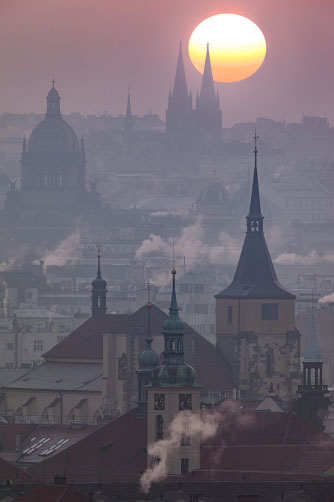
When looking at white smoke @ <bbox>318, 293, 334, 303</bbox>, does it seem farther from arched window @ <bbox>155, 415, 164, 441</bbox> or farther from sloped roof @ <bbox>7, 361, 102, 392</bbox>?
arched window @ <bbox>155, 415, 164, 441</bbox>

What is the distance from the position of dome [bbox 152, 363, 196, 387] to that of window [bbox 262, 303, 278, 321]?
26.9m

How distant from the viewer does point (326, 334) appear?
436 feet

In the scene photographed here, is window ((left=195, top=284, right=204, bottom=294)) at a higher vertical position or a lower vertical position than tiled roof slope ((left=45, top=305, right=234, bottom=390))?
higher

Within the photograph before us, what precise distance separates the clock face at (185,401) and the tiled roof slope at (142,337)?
2351 cm

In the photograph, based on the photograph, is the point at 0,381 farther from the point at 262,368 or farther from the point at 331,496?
the point at 331,496

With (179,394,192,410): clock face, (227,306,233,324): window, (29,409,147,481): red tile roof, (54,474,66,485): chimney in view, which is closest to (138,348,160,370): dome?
(29,409,147,481): red tile roof

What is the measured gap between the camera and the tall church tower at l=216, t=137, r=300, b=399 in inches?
4087

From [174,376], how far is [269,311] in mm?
27562

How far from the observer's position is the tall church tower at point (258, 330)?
341 feet

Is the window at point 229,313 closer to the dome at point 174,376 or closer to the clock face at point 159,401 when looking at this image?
the dome at point 174,376

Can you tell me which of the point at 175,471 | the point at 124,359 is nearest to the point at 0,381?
the point at 124,359

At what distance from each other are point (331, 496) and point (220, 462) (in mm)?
6647

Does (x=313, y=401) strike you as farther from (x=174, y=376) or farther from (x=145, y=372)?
(x=174, y=376)

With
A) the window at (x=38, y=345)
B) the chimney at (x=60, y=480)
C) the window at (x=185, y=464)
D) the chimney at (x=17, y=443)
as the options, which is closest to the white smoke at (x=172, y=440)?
the window at (x=185, y=464)
